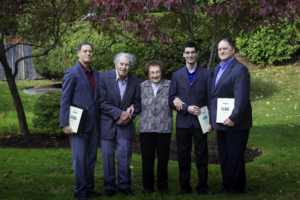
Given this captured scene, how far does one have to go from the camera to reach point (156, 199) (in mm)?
4250

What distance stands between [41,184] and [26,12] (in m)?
5.01

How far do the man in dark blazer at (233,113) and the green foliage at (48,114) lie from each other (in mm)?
4568

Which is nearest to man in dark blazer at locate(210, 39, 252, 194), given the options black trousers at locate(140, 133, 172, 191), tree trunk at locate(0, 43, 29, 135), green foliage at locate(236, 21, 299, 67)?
black trousers at locate(140, 133, 172, 191)

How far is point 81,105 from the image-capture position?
4191 mm

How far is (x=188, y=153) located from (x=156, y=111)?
74 cm

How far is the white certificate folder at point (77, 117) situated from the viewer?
4.07m

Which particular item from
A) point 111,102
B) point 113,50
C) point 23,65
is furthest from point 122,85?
point 23,65

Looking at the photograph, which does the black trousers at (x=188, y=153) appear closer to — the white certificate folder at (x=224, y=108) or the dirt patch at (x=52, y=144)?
the white certificate folder at (x=224, y=108)

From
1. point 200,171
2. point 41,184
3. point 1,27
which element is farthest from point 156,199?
point 1,27

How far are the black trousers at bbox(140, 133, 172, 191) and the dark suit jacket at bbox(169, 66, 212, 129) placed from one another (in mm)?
315

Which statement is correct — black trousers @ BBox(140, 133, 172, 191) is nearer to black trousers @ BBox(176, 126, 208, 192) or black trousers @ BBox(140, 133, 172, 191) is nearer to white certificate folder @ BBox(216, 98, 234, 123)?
black trousers @ BBox(176, 126, 208, 192)

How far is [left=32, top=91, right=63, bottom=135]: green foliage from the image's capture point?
300 inches

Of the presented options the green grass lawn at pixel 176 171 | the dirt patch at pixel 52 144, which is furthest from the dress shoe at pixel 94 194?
the dirt patch at pixel 52 144

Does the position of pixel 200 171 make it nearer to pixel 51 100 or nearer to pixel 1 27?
pixel 51 100
